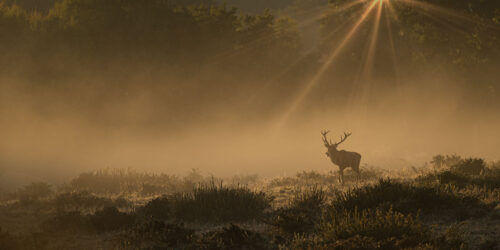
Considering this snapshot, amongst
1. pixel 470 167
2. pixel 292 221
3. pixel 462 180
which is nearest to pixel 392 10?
pixel 470 167

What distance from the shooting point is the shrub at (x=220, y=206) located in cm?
1114

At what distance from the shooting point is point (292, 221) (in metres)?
8.97

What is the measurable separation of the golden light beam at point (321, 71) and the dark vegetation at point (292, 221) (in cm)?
2494

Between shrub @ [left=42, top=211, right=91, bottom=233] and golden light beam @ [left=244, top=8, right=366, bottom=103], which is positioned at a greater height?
golden light beam @ [left=244, top=8, right=366, bottom=103]

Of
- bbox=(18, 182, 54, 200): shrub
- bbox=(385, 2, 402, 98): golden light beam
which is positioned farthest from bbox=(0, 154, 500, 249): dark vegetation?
→ bbox=(385, 2, 402, 98): golden light beam

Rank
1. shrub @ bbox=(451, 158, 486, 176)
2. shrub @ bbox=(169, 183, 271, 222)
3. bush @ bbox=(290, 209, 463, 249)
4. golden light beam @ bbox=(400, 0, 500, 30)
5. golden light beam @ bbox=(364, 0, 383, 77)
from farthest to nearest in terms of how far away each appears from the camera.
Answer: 1. golden light beam @ bbox=(364, 0, 383, 77)
2. golden light beam @ bbox=(400, 0, 500, 30)
3. shrub @ bbox=(451, 158, 486, 176)
4. shrub @ bbox=(169, 183, 271, 222)
5. bush @ bbox=(290, 209, 463, 249)

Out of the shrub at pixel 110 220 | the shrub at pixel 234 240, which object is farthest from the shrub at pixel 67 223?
the shrub at pixel 234 240

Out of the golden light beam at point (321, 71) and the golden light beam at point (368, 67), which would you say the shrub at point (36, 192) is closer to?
the golden light beam at point (321, 71)

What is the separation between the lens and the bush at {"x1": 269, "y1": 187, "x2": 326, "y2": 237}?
8.87 meters

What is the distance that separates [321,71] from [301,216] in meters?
31.7

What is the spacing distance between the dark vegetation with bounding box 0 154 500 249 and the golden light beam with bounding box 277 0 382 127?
24.9 metres

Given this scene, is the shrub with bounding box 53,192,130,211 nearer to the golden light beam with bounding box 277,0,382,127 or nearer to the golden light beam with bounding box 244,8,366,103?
the golden light beam with bounding box 244,8,366,103

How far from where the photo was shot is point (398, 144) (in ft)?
121

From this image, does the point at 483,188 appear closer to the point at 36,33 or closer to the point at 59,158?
the point at 59,158
